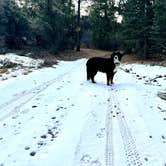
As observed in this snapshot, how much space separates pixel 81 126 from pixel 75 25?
3232 centimetres

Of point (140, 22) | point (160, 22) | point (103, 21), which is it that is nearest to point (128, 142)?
point (160, 22)

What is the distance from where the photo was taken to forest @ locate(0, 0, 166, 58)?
2269 centimetres

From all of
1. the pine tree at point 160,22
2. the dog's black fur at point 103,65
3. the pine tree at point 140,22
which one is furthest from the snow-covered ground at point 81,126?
the pine tree at point 140,22

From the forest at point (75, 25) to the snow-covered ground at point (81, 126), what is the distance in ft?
37.7

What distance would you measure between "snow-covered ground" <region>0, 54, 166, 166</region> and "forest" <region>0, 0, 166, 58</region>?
452 inches

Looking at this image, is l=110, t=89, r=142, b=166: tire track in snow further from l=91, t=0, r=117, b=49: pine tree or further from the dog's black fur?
l=91, t=0, r=117, b=49: pine tree

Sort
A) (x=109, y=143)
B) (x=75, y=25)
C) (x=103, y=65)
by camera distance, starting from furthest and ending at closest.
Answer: (x=75, y=25) → (x=103, y=65) → (x=109, y=143)

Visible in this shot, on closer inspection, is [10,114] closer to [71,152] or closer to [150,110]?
[71,152]

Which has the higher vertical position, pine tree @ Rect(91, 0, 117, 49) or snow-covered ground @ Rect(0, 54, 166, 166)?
pine tree @ Rect(91, 0, 117, 49)

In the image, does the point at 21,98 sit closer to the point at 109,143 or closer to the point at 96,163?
the point at 109,143

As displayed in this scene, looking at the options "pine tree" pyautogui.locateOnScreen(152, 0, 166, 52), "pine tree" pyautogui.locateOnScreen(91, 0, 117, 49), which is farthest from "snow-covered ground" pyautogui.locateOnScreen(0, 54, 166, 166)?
"pine tree" pyautogui.locateOnScreen(91, 0, 117, 49)

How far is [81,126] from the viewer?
6434 mm

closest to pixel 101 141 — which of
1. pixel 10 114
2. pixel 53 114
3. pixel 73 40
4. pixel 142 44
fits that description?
pixel 53 114

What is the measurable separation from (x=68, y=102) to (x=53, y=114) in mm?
1317
